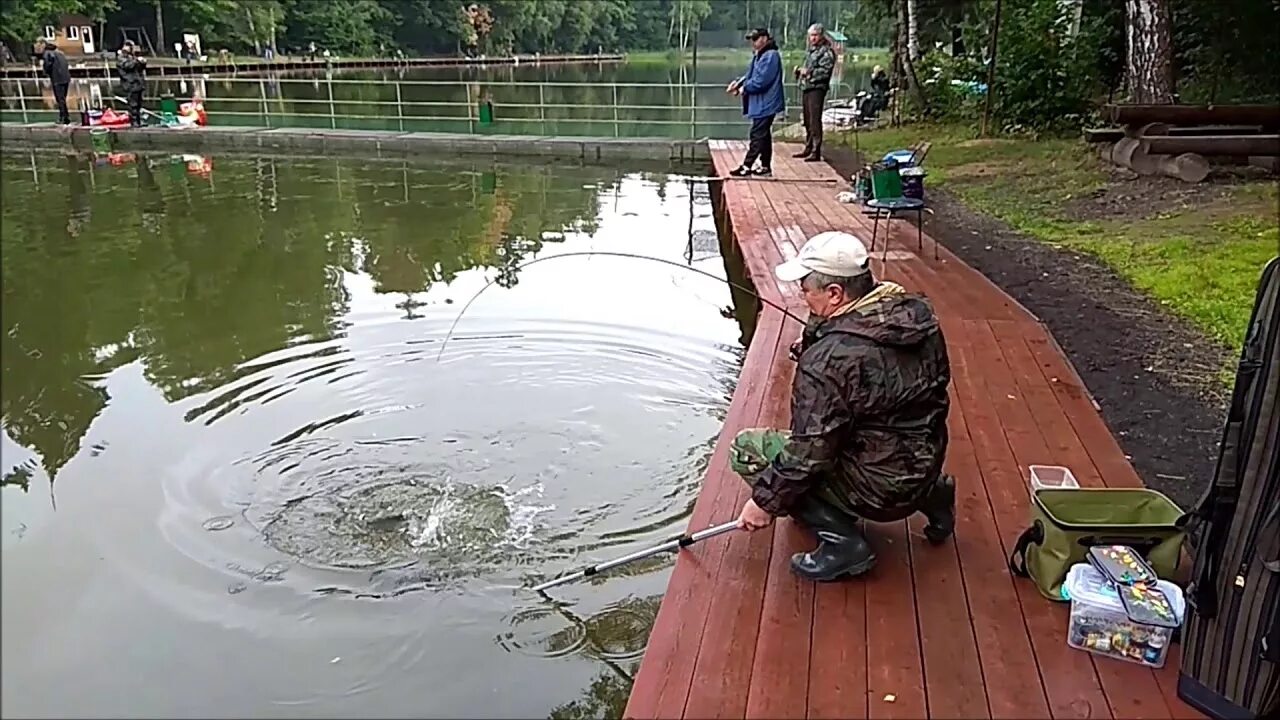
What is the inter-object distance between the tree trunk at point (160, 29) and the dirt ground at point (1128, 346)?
9.96ft

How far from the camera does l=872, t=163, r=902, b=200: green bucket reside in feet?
18.5

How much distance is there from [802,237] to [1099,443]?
356 cm

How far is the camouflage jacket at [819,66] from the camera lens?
9219 mm

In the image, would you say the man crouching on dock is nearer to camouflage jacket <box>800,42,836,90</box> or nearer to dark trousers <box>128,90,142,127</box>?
camouflage jacket <box>800,42,836,90</box>

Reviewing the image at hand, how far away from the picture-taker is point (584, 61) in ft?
131

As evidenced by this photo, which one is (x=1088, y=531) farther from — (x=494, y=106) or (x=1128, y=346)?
(x=494, y=106)

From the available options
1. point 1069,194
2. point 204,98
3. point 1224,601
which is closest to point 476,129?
point 204,98

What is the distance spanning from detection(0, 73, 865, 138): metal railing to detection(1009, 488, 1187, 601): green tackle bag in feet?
35.8

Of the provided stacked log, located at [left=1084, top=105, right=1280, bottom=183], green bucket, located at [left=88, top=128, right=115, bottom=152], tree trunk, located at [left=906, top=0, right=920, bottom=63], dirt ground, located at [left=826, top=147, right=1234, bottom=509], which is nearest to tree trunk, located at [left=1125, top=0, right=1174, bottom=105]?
stacked log, located at [left=1084, top=105, right=1280, bottom=183]

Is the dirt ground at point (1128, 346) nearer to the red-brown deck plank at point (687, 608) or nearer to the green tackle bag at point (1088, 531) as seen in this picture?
the green tackle bag at point (1088, 531)

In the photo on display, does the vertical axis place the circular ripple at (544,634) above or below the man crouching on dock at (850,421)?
below

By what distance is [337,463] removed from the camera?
4.10 metres

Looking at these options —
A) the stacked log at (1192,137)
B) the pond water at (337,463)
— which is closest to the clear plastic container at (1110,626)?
the pond water at (337,463)

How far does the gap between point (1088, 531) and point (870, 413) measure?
0.53 meters
